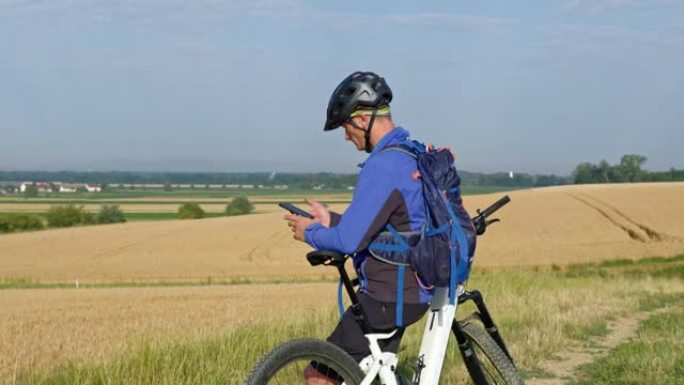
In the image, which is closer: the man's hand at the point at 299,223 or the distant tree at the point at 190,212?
the man's hand at the point at 299,223

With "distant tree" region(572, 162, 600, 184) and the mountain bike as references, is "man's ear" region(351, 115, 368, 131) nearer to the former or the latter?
the mountain bike

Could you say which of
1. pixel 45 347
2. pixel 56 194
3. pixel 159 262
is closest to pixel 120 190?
pixel 56 194

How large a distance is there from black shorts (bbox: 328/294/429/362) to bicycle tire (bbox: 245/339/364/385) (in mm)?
134

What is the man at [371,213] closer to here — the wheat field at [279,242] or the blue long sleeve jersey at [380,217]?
the blue long sleeve jersey at [380,217]

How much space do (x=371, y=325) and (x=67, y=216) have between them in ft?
288

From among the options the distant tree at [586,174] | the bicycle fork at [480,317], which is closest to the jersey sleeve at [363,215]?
the bicycle fork at [480,317]

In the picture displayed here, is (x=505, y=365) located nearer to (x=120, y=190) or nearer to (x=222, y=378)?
(x=222, y=378)

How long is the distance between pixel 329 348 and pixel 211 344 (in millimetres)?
3883

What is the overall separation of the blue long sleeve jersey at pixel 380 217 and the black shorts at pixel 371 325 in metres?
0.04

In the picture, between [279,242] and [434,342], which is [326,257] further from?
[279,242]

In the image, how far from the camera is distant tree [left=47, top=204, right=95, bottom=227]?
8694cm

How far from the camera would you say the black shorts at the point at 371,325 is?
3.91 meters

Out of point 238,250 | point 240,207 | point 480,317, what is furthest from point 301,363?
point 240,207

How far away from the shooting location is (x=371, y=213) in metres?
3.73
